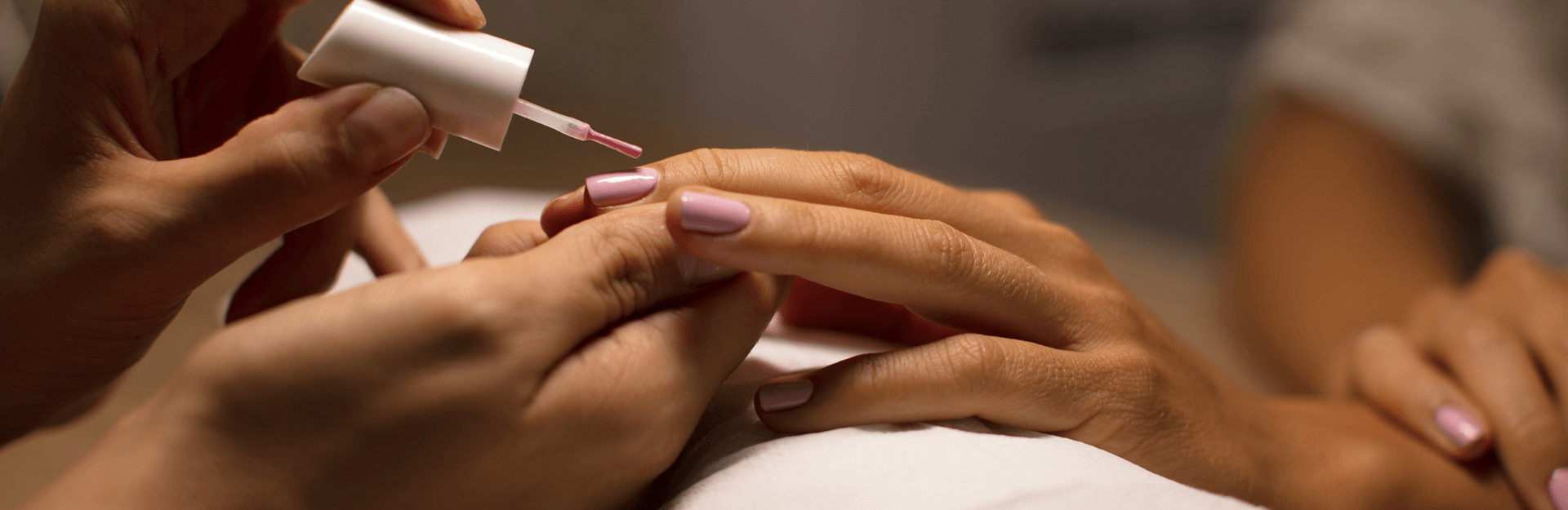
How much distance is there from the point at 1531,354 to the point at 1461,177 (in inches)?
23.0

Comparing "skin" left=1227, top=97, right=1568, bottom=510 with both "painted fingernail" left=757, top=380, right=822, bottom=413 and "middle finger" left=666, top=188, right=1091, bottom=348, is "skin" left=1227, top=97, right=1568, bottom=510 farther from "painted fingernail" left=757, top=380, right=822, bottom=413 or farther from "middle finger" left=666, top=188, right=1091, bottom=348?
"painted fingernail" left=757, top=380, right=822, bottom=413

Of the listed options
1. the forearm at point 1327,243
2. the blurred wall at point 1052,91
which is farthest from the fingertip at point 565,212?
A: the blurred wall at point 1052,91

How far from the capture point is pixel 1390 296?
3.28ft

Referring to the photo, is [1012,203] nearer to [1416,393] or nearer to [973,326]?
[973,326]

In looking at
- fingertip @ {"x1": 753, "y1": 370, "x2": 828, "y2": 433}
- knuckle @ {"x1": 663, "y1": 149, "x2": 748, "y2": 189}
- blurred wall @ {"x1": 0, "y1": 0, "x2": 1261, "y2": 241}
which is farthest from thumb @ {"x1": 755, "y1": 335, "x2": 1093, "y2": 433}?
blurred wall @ {"x1": 0, "y1": 0, "x2": 1261, "y2": 241}

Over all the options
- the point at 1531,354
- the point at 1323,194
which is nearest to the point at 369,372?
the point at 1531,354

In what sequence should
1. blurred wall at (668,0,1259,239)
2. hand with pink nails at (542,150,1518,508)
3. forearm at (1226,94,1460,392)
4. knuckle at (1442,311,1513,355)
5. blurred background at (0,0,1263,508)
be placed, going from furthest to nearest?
blurred wall at (668,0,1259,239), forearm at (1226,94,1460,392), knuckle at (1442,311,1513,355), blurred background at (0,0,1263,508), hand with pink nails at (542,150,1518,508)

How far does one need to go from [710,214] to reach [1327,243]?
3.67 feet

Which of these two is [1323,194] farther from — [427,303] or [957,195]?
[427,303]

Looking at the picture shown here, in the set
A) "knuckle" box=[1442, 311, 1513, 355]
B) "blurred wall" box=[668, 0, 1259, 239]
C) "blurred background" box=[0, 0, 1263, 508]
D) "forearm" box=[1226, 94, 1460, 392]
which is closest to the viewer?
"blurred background" box=[0, 0, 1263, 508]

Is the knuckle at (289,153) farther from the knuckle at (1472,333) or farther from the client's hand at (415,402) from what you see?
the knuckle at (1472,333)

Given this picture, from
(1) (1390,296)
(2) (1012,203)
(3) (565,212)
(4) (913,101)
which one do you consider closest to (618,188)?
(3) (565,212)

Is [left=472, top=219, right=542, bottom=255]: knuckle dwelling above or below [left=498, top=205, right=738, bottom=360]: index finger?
below

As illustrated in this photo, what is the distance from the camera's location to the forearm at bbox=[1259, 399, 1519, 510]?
49 cm
